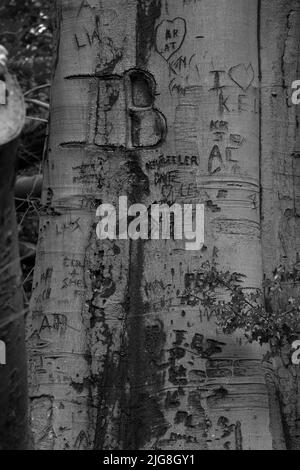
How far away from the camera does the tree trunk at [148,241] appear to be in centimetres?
335

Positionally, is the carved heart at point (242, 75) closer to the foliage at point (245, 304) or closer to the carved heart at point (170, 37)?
the carved heart at point (170, 37)

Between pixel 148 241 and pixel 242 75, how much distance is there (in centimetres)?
72

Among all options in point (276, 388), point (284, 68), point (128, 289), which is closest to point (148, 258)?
point (128, 289)

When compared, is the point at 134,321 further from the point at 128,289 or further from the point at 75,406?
the point at 75,406

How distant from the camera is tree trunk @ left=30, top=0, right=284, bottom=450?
335cm

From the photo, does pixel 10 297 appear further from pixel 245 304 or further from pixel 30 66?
pixel 30 66

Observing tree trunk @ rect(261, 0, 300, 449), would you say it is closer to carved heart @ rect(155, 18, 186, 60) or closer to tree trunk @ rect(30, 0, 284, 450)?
tree trunk @ rect(30, 0, 284, 450)

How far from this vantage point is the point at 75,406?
3.40 metres

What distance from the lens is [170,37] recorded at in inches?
142

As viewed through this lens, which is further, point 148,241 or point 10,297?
point 148,241

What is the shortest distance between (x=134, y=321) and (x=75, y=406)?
36 cm

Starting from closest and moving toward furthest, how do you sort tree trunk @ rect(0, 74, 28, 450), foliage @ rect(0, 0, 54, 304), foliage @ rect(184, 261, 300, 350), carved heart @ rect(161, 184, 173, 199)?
tree trunk @ rect(0, 74, 28, 450)
foliage @ rect(184, 261, 300, 350)
carved heart @ rect(161, 184, 173, 199)
foliage @ rect(0, 0, 54, 304)

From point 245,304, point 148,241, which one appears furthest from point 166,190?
point 245,304

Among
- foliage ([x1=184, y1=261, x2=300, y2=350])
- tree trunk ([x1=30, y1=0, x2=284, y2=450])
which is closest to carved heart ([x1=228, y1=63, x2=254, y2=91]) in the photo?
tree trunk ([x1=30, y1=0, x2=284, y2=450])
